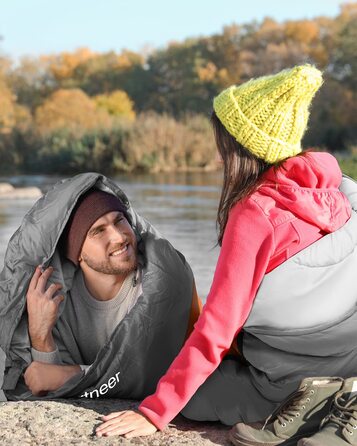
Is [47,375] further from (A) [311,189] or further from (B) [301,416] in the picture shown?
(A) [311,189]

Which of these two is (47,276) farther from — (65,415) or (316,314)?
(316,314)

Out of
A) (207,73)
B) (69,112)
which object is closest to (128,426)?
(69,112)

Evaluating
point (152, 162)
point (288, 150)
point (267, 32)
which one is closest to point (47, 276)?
point (288, 150)

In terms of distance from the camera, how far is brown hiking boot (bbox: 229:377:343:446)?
230 centimetres

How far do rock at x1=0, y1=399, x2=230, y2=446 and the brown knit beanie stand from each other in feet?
2.21

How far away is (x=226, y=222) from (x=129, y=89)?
51.1 meters

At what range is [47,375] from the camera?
9.98ft

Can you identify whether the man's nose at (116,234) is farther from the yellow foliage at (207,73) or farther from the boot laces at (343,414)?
the yellow foliage at (207,73)

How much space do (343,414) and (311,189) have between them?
2.15ft

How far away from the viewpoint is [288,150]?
245 cm

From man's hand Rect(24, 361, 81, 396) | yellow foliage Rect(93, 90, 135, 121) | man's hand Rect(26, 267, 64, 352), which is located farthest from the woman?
yellow foliage Rect(93, 90, 135, 121)

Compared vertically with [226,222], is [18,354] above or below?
below

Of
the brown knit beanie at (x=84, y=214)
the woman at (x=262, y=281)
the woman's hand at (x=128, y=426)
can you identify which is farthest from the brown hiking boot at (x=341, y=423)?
the brown knit beanie at (x=84, y=214)

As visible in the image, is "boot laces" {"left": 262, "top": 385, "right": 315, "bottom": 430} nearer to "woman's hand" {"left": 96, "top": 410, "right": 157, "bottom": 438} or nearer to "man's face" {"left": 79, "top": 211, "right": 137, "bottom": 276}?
"woman's hand" {"left": 96, "top": 410, "right": 157, "bottom": 438}
